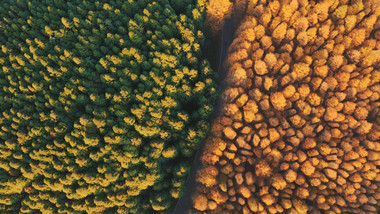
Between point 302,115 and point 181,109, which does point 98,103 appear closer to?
point 181,109

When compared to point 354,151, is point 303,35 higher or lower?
higher

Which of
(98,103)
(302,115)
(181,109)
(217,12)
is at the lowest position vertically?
(98,103)

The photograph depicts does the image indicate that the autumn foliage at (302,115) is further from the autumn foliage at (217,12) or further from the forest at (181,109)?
the autumn foliage at (217,12)

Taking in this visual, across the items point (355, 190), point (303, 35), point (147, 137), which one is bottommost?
point (147, 137)

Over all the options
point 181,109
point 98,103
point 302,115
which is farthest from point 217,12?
point 98,103

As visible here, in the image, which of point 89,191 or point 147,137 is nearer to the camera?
point 89,191

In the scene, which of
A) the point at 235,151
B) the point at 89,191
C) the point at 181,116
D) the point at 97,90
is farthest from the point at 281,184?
the point at 97,90

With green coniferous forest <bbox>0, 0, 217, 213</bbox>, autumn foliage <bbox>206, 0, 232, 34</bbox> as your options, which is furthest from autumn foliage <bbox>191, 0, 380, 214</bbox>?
green coniferous forest <bbox>0, 0, 217, 213</bbox>

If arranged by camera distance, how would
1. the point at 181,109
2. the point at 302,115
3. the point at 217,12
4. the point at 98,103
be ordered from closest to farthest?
the point at 98,103
the point at 302,115
the point at 217,12
the point at 181,109

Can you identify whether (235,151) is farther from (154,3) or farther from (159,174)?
(154,3)
